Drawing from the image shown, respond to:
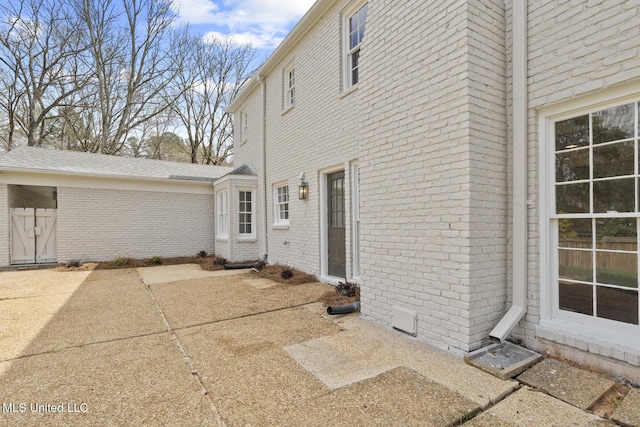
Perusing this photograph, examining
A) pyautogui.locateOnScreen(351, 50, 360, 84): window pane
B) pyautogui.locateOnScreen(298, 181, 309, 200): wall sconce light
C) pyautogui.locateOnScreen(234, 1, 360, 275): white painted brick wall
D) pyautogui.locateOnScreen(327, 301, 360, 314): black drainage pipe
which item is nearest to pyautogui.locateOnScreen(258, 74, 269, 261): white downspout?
pyautogui.locateOnScreen(234, 1, 360, 275): white painted brick wall

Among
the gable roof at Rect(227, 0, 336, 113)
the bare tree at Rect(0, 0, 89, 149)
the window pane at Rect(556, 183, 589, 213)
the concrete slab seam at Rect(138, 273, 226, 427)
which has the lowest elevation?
the concrete slab seam at Rect(138, 273, 226, 427)

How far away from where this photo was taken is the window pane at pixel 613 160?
266cm

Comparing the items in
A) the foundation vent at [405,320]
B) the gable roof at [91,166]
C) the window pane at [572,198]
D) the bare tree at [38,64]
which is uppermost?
the bare tree at [38,64]

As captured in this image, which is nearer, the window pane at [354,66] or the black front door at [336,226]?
the window pane at [354,66]

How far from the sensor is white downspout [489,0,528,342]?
10.3ft

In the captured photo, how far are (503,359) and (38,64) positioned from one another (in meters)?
23.4

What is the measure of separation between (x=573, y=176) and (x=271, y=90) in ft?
26.0

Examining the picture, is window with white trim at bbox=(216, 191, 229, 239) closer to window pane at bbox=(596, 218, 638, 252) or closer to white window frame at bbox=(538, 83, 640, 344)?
white window frame at bbox=(538, 83, 640, 344)

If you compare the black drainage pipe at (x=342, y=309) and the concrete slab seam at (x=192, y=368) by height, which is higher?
the black drainage pipe at (x=342, y=309)

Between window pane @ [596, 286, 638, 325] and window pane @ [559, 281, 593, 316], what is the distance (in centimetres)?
6

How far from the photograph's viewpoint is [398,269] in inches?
149

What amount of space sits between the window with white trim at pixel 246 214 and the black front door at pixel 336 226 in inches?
159

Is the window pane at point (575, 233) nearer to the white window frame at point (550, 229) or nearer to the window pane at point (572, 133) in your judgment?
the white window frame at point (550, 229)

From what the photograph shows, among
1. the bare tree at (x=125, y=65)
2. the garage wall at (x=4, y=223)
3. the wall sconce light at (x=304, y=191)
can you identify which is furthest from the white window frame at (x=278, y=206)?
the bare tree at (x=125, y=65)
